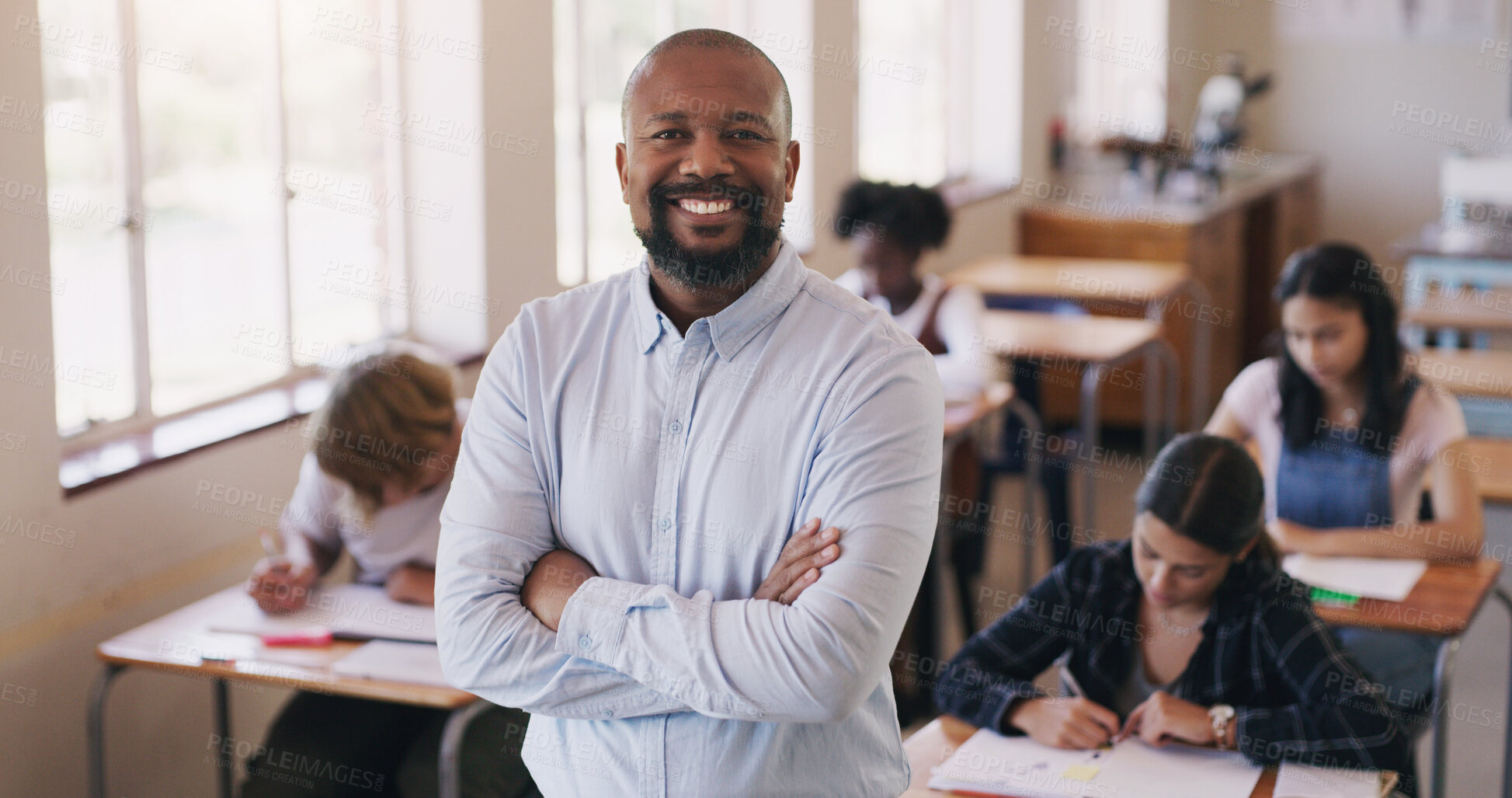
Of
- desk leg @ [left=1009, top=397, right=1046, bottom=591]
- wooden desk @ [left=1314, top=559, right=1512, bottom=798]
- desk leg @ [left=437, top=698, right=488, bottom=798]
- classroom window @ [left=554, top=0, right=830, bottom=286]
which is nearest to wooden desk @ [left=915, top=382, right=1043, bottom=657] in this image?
desk leg @ [left=1009, top=397, right=1046, bottom=591]

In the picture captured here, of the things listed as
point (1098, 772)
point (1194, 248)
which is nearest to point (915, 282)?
point (1098, 772)

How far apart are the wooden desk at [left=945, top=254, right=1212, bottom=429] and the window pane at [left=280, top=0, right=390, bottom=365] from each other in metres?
2.31

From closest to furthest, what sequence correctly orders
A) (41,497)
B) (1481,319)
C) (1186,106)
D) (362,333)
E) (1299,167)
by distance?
(41,497) → (362,333) → (1481,319) → (1299,167) → (1186,106)

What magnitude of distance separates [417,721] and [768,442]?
1.55m

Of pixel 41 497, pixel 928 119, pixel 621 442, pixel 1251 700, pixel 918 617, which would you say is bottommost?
pixel 918 617

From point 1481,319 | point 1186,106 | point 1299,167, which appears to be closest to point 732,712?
point 1481,319

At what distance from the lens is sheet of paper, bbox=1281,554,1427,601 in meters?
2.59

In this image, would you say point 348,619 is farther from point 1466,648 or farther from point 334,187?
point 1466,648

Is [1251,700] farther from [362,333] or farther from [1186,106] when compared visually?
[1186,106]

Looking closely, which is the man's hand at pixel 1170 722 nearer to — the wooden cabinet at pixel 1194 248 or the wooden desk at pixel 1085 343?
the wooden desk at pixel 1085 343

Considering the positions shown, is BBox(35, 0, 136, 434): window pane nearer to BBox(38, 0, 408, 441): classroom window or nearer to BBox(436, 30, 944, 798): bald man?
BBox(38, 0, 408, 441): classroom window

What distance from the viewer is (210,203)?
321 centimetres

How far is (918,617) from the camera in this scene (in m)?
3.72

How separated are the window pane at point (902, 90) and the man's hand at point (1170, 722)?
13.1 feet
